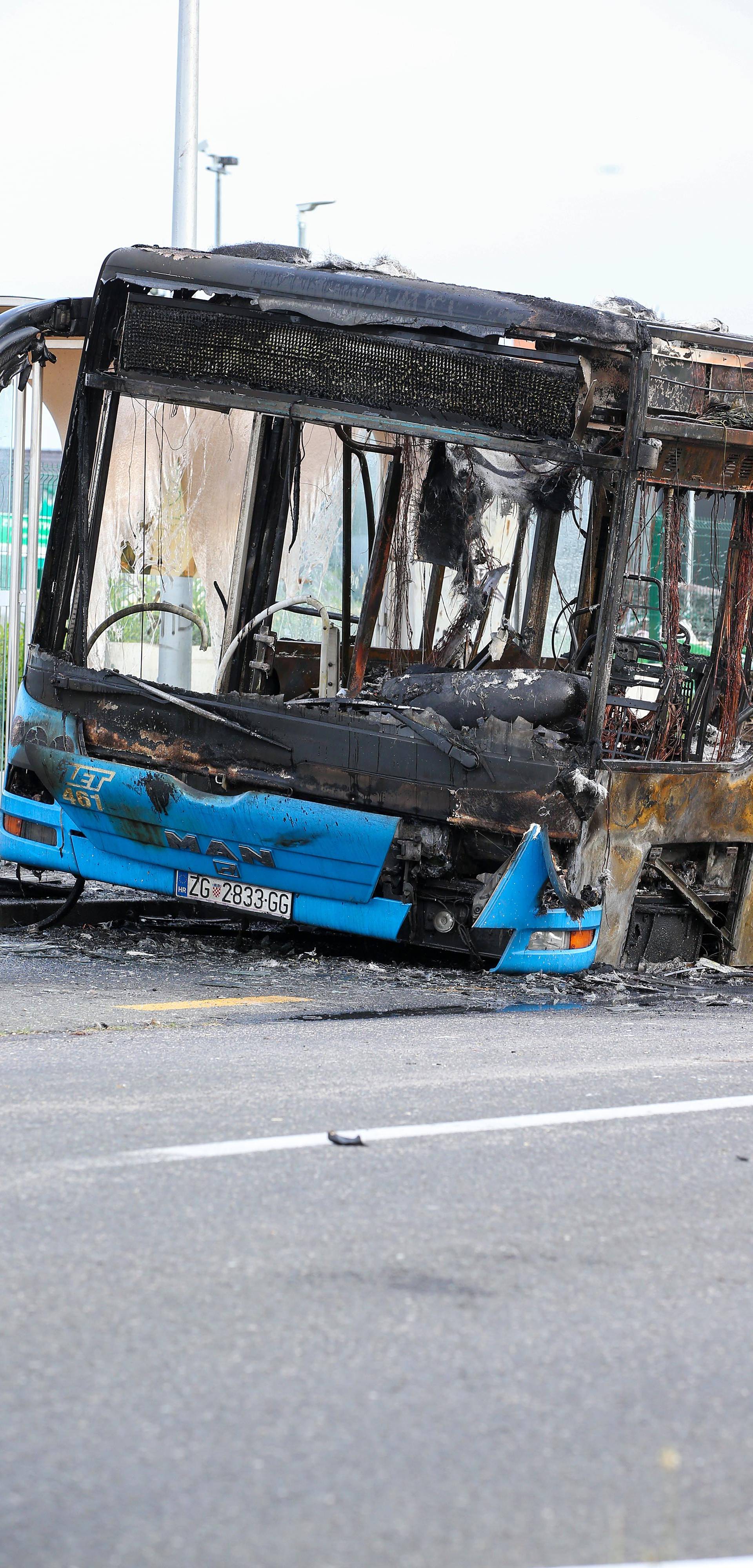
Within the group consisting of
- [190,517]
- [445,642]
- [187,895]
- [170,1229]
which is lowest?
[187,895]

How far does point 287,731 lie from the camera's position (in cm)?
785

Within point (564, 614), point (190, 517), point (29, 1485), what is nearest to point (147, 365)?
point (190, 517)

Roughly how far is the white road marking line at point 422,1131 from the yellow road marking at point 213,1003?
2.29 metres

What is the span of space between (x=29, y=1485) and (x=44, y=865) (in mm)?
6057

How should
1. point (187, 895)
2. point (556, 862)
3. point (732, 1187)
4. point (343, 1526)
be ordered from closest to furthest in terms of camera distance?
point (343, 1526) < point (732, 1187) < point (556, 862) < point (187, 895)

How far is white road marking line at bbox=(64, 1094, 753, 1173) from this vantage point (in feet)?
14.3

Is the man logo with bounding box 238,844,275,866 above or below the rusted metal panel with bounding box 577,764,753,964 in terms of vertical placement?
below

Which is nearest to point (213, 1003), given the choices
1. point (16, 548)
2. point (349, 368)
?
point (349, 368)

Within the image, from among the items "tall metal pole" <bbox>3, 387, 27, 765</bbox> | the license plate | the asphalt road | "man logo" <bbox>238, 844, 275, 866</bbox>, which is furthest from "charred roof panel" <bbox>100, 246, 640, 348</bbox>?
the asphalt road

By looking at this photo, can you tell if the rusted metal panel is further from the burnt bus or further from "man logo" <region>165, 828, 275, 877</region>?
"man logo" <region>165, 828, 275, 877</region>

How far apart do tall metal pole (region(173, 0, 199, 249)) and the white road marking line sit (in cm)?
1035

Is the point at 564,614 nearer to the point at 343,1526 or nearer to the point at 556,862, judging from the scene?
the point at 556,862

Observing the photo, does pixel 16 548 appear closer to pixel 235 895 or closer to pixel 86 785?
pixel 86 785

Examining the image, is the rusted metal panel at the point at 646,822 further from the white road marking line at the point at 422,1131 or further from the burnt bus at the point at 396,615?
the white road marking line at the point at 422,1131
